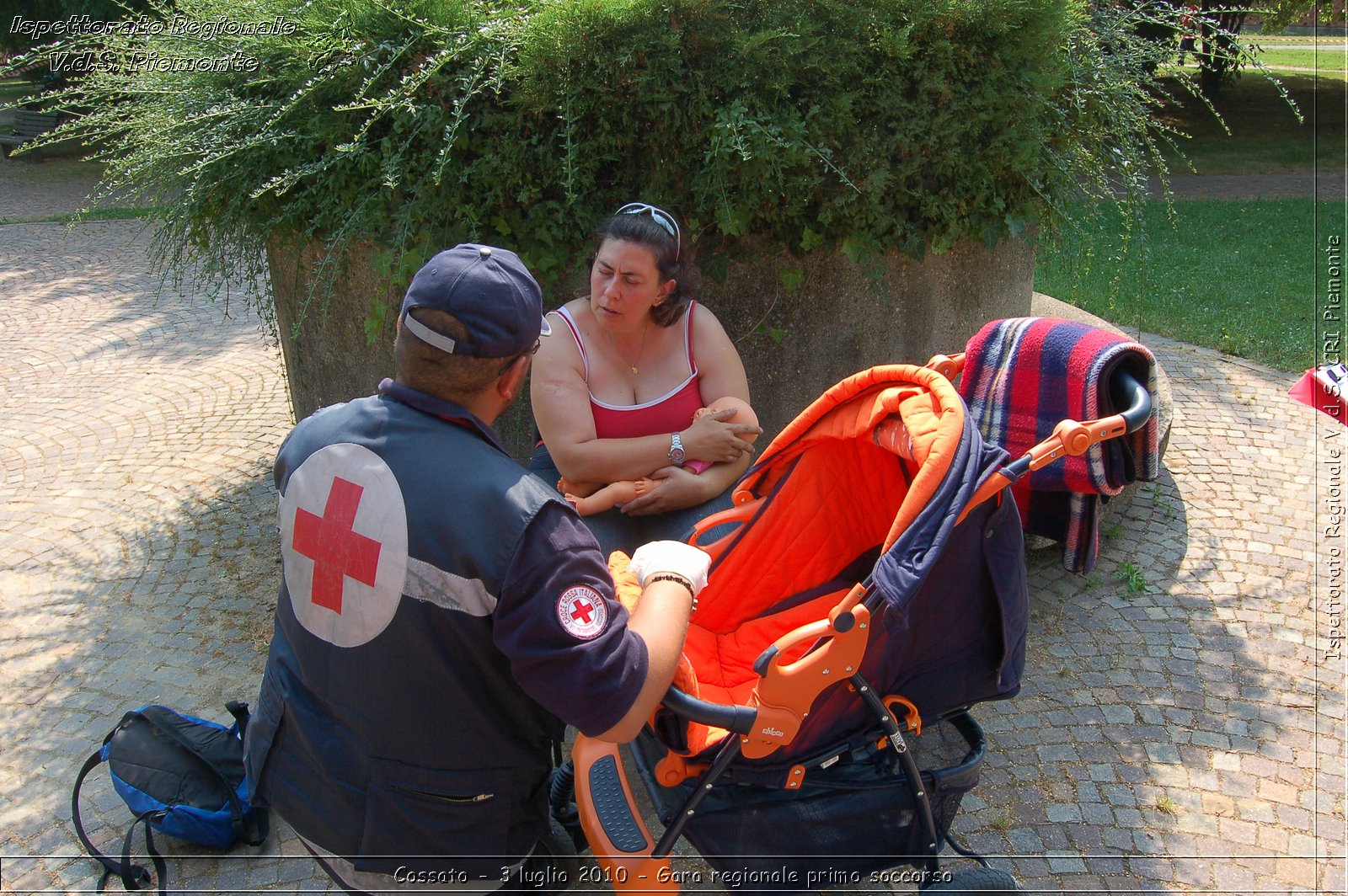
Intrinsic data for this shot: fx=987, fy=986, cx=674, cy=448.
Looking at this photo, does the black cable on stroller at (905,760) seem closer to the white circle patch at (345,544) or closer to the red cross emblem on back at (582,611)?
the red cross emblem on back at (582,611)

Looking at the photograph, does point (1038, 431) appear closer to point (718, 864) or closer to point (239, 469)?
point (718, 864)

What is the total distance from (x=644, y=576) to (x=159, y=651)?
251cm

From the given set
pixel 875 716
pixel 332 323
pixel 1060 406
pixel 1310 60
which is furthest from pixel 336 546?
pixel 1310 60

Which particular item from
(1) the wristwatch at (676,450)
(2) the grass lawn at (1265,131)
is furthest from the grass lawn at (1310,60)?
(1) the wristwatch at (676,450)

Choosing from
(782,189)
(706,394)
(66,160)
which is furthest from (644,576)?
(66,160)

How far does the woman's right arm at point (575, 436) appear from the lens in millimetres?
3178

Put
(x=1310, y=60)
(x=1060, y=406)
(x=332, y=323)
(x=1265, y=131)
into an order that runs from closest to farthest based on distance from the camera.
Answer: (x=1060, y=406) < (x=332, y=323) < (x=1265, y=131) < (x=1310, y=60)

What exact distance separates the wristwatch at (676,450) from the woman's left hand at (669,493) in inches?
1.1

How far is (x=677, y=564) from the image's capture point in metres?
2.07

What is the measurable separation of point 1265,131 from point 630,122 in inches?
658

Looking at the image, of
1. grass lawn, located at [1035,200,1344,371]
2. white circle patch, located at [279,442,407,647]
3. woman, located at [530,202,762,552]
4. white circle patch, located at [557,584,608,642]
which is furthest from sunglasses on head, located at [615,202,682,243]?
grass lawn, located at [1035,200,1344,371]

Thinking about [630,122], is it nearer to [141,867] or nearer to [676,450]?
[676,450]

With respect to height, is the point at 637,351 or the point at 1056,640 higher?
the point at 637,351

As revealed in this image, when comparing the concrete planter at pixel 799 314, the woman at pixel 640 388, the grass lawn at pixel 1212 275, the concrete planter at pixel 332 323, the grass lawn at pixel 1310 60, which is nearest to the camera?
the woman at pixel 640 388
